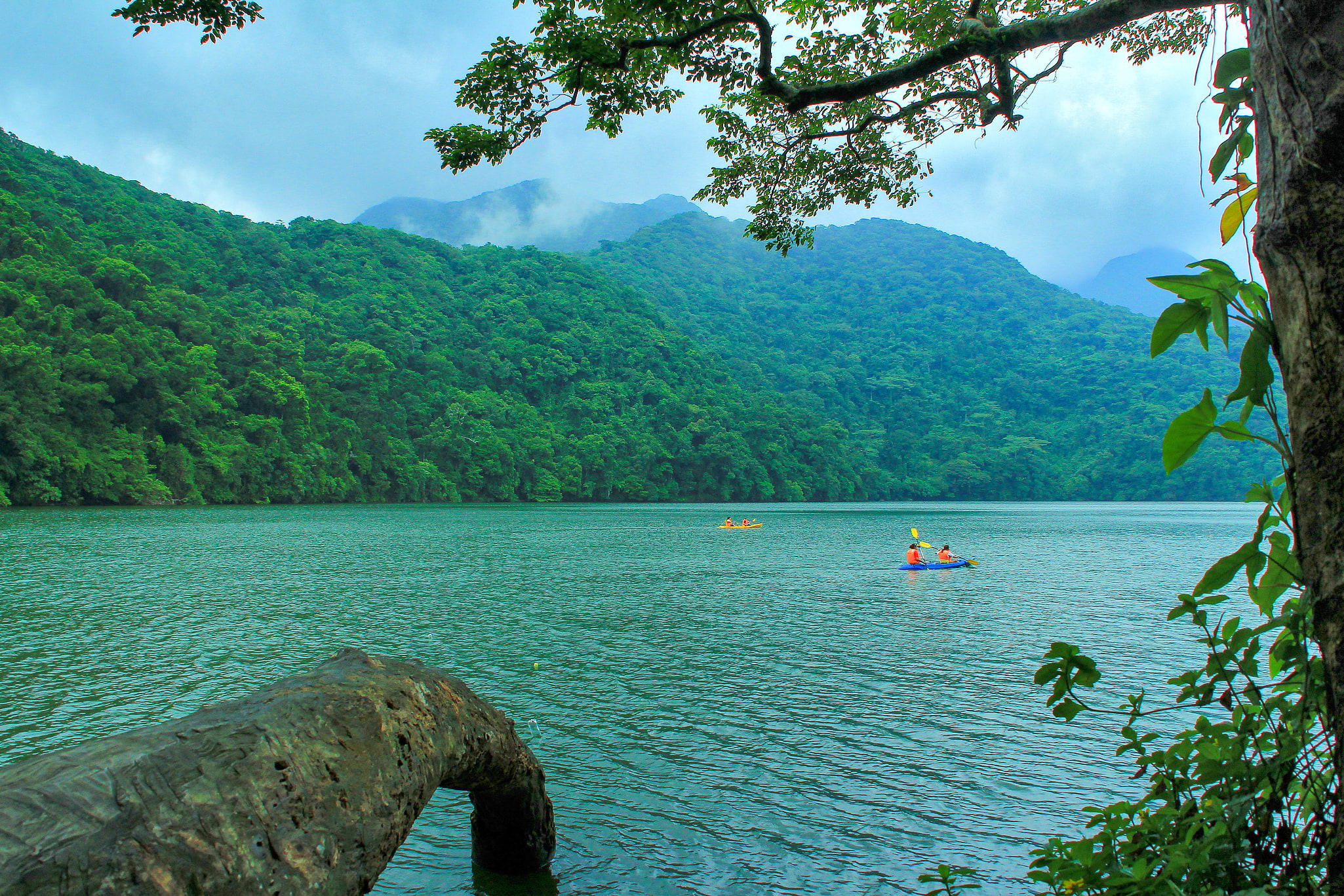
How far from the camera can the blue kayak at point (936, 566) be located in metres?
27.8

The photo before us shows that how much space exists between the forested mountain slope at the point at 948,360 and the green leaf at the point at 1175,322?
380ft

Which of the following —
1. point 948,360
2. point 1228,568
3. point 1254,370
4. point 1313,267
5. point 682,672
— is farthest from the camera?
point 948,360

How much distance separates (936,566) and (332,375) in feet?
238

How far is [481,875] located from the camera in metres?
5.50

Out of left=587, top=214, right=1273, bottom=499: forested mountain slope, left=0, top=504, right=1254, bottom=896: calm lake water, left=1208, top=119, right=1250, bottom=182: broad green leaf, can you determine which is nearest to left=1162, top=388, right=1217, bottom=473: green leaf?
left=1208, top=119, right=1250, bottom=182: broad green leaf

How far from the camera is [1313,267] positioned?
178cm

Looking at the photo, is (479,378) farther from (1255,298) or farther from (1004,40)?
(1255,298)

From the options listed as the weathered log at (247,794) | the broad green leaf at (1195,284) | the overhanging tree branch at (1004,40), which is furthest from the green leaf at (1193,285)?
the weathered log at (247,794)

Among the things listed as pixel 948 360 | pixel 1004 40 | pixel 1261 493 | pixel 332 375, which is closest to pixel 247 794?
pixel 1261 493

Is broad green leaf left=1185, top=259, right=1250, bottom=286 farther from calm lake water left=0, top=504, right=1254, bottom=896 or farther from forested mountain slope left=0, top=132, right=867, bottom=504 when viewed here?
forested mountain slope left=0, top=132, right=867, bottom=504

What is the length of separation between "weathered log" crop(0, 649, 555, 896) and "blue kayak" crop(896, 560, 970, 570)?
26154 millimetres

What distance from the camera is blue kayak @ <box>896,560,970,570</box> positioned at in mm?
27797

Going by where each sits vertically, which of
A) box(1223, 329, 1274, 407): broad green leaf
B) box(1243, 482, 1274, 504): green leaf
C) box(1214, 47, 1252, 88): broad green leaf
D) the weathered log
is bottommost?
the weathered log

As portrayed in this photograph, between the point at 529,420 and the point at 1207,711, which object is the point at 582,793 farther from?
the point at 529,420
